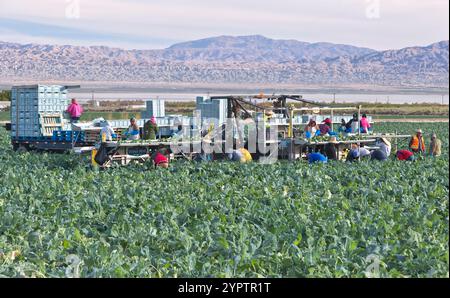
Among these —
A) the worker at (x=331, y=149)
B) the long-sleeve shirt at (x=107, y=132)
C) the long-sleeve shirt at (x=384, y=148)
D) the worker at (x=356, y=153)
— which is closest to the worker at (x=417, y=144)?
the long-sleeve shirt at (x=384, y=148)

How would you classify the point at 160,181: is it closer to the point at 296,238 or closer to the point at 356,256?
the point at 296,238

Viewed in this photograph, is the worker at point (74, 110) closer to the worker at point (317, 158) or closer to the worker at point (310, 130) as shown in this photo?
the worker at point (310, 130)

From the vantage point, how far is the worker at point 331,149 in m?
22.1

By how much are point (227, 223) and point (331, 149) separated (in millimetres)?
11381

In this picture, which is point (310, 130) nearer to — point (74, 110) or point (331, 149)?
point (331, 149)

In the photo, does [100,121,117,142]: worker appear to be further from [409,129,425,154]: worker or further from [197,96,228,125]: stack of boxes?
[409,129,425,154]: worker

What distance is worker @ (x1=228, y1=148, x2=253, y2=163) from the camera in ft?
68.2

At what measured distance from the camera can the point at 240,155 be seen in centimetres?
2088

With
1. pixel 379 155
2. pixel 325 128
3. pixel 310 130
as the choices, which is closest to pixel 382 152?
pixel 379 155

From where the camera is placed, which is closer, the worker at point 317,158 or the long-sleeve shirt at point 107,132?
the worker at point 317,158

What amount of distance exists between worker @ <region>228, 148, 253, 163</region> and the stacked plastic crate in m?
7.33

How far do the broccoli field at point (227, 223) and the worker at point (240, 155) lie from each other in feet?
9.75

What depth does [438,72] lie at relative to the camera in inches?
7515
